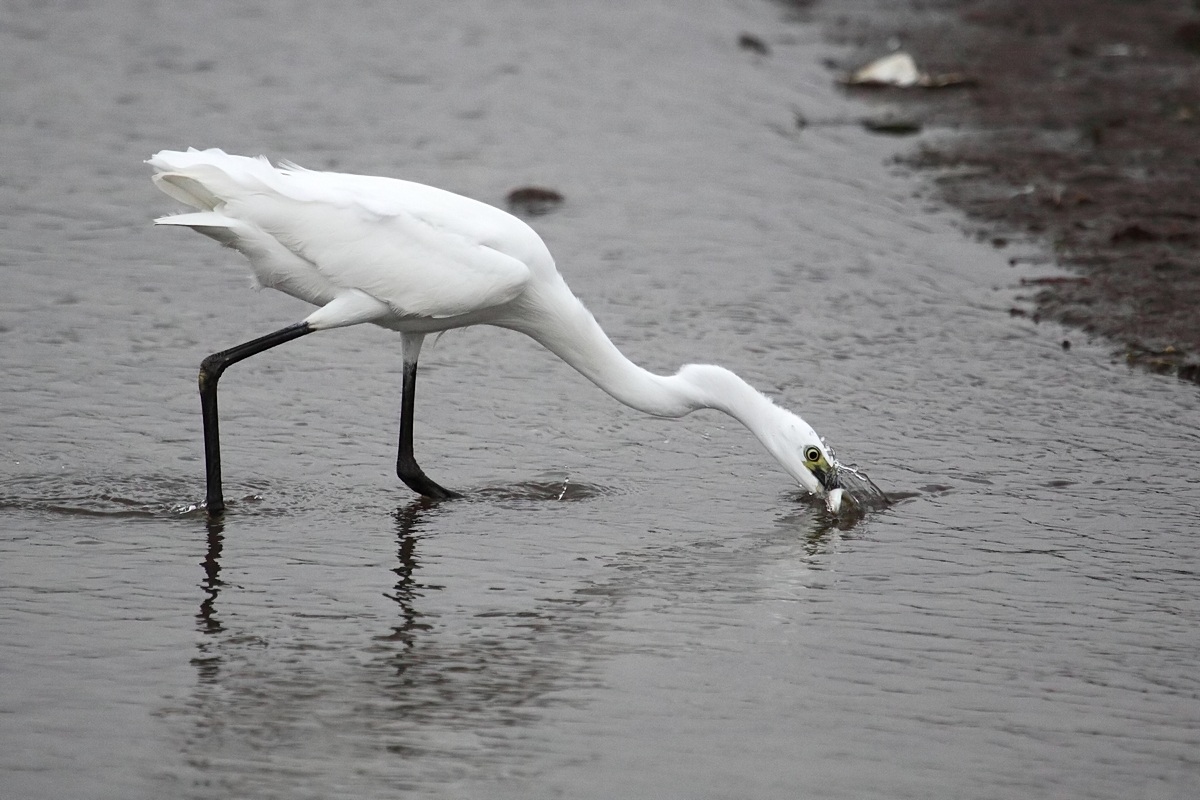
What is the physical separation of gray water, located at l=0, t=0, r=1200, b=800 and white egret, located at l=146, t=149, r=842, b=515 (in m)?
0.45

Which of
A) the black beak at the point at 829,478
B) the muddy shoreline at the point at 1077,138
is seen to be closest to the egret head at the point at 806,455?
the black beak at the point at 829,478

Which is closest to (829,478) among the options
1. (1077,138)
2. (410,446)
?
(410,446)

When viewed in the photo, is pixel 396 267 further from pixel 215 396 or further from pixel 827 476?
pixel 827 476

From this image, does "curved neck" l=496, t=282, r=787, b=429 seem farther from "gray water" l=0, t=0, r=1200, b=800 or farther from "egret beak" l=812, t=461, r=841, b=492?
"gray water" l=0, t=0, r=1200, b=800

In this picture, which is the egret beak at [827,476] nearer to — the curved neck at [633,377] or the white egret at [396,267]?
the white egret at [396,267]

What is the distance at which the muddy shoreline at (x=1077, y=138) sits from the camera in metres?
11.2

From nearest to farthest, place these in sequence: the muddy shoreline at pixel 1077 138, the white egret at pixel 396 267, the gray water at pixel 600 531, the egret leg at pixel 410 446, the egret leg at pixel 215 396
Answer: the gray water at pixel 600 531 < the egret leg at pixel 215 396 < the white egret at pixel 396 267 < the egret leg at pixel 410 446 < the muddy shoreline at pixel 1077 138

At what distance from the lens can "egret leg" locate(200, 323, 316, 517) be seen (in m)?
7.45

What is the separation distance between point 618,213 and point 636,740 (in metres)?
8.65

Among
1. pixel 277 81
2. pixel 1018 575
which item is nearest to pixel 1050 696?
pixel 1018 575

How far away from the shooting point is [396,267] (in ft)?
25.2

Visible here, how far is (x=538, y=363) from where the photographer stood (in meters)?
10.2

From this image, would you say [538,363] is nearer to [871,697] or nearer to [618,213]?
[618,213]

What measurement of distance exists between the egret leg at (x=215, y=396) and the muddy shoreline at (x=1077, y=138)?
5.32 metres
